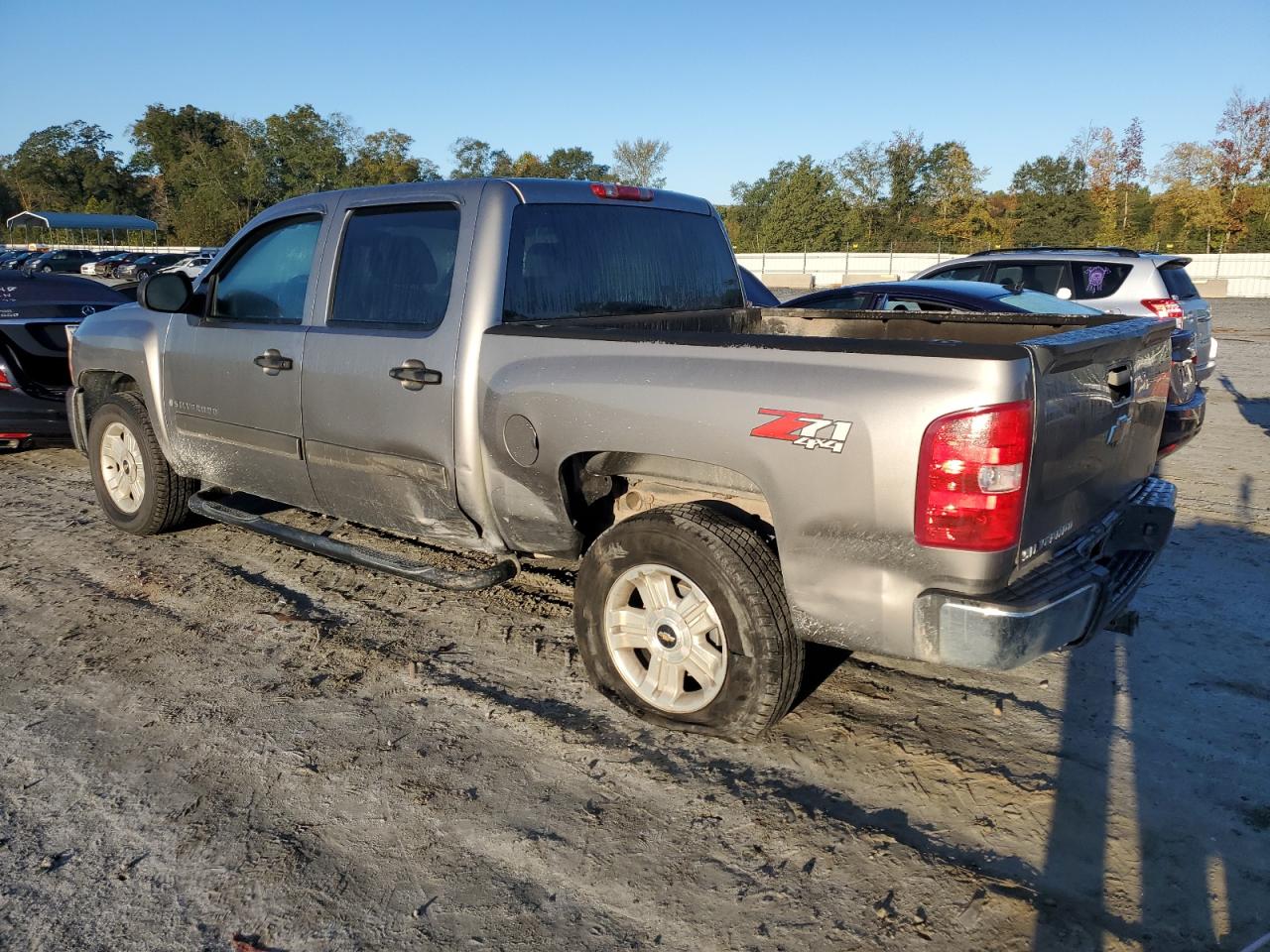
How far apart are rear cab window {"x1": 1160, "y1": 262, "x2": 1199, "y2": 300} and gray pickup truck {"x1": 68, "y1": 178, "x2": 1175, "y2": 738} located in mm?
6873

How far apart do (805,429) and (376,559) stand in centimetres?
223

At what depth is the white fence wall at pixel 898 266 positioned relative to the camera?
124ft

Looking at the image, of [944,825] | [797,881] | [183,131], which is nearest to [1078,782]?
[944,825]

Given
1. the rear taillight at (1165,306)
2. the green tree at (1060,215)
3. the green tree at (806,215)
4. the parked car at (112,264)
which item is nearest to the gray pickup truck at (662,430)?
the rear taillight at (1165,306)

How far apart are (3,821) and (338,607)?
192 cm

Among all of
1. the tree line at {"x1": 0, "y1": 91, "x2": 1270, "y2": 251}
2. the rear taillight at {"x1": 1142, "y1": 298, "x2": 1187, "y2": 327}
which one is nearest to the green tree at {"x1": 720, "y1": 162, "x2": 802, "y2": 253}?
the tree line at {"x1": 0, "y1": 91, "x2": 1270, "y2": 251}

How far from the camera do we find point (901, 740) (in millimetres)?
3533

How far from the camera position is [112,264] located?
131 feet

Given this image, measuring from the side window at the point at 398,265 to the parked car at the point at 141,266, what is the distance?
3526 cm

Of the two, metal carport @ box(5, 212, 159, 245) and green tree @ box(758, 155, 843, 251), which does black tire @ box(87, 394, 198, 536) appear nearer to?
green tree @ box(758, 155, 843, 251)

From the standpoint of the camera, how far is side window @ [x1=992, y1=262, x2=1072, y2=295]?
10859 mm

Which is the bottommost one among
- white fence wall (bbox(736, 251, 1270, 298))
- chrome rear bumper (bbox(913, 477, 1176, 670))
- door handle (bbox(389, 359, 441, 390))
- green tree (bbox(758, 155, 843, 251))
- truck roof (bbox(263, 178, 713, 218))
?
chrome rear bumper (bbox(913, 477, 1176, 670))

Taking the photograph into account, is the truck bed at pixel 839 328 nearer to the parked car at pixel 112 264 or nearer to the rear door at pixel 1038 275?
the rear door at pixel 1038 275

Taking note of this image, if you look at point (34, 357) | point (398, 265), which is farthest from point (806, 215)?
point (398, 265)
